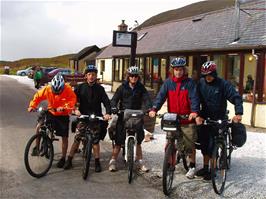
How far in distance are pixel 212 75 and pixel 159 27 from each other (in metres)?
25.8

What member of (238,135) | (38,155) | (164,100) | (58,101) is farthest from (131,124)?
(238,135)

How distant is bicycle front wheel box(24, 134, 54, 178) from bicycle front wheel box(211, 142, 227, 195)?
2.72m

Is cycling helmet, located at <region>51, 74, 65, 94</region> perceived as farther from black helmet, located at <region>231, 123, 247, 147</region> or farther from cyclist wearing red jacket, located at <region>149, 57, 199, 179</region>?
black helmet, located at <region>231, 123, 247, 147</region>

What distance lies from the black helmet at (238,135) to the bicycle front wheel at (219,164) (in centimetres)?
40

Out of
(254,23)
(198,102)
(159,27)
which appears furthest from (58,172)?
(159,27)

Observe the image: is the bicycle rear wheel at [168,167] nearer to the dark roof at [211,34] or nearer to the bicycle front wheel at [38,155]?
the bicycle front wheel at [38,155]

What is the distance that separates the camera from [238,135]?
6.52 m

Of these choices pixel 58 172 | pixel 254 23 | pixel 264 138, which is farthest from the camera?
pixel 254 23

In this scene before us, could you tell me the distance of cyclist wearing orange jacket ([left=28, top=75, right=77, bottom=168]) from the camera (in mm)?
6977

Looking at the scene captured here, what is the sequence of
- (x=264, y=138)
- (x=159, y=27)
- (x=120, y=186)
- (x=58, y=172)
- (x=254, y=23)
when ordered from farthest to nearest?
(x=159, y=27), (x=254, y=23), (x=264, y=138), (x=58, y=172), (x=120, y=186)

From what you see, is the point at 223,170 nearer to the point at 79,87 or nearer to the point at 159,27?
the point at 79,87

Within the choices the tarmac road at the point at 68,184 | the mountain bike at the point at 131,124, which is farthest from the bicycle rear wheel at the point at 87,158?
the mountain bike at the point at 131,124

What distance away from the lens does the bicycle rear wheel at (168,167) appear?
5793 mm

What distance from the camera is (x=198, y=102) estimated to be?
6.33 metres
